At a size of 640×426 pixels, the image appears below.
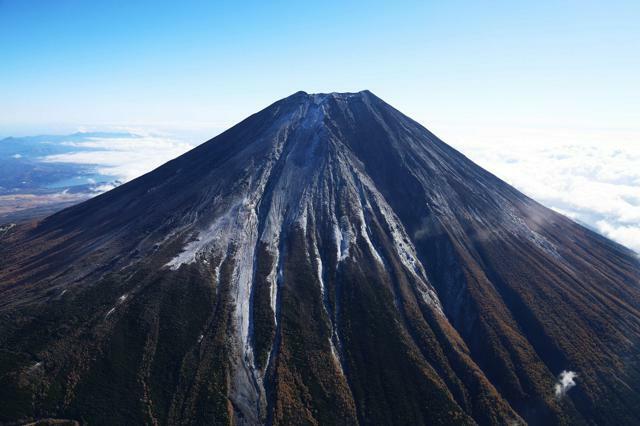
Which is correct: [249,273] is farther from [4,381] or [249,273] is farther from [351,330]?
[4,381]

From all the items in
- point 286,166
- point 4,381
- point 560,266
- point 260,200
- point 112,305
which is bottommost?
point 4,381

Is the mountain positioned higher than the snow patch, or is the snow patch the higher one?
the mountain

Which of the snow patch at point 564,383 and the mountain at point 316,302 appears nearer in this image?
the mountain at point 316,302

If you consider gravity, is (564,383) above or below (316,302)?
below

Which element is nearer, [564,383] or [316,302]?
[564,383]

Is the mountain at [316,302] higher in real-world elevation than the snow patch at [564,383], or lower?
higher

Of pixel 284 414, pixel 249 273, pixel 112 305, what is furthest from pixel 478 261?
pixel 112 305

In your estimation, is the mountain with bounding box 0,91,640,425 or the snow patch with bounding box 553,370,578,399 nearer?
the mountain with bounding box 0,91,640,425

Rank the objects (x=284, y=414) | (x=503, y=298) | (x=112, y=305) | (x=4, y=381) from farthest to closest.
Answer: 1. (x=503, y=298)
2. (x=112, y=305)
3. (x=284, y=414)
4. (x=4, y=381)
